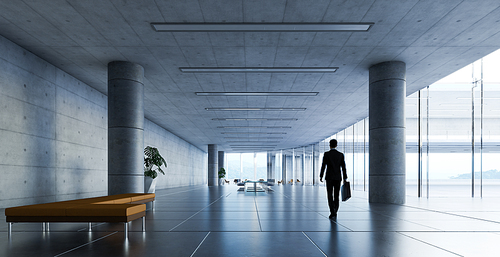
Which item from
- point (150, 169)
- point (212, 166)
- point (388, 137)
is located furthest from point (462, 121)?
point (212, 166)

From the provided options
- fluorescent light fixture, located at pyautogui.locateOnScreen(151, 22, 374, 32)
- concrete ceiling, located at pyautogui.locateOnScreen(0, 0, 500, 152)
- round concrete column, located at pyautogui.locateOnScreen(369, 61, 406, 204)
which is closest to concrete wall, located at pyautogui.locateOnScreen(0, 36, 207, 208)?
concrete ceiling, located at pyautogui.locateOnScreen(0, 0, 500, 152)

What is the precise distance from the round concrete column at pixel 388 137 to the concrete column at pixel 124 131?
882 centimetres

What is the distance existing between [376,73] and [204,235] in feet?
34.7

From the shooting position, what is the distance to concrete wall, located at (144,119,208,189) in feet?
96.3

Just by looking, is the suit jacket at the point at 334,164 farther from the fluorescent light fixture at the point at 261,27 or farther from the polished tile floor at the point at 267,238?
the fluorescent light fixture at the point at 261,27

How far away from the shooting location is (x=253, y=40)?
456 inches

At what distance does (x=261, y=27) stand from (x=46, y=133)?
903 cm

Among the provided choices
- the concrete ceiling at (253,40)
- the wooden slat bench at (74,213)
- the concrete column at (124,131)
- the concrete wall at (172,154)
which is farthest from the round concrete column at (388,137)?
the concrete wall at (172,154)

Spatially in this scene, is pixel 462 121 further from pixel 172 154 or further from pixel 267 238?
pixel 172 154

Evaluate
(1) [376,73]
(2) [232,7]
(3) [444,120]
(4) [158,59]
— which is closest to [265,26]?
(2) [232,7]

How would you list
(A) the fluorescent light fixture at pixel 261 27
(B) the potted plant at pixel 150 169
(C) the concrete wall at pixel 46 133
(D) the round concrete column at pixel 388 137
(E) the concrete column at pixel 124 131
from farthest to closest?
(B) the potted plant at pixel 150 169
(D) the round concrete column at pixel 388 137
(E) the concrete column at pixel 124 131
(C) the concrete wall at pixel 46 133
(A) the fluorescent light fixture at pixel 261 27

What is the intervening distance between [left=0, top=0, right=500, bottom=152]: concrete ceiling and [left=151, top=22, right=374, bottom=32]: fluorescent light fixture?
0.67 ft

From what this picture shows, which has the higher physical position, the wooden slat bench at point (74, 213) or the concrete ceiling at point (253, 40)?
the concrete ceiling at point (253, 40)

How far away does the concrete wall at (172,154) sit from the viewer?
2934 cm
